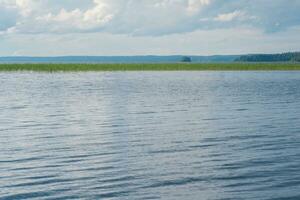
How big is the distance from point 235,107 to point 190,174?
71.8 feet

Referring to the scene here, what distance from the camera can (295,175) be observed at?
669 inches

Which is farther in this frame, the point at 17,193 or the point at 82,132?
the point at 82,132

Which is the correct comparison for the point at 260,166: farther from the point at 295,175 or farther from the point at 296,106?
the point at 296,106

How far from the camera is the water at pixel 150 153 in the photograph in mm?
15469

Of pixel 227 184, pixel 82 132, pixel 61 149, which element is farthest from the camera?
pixel 82 132

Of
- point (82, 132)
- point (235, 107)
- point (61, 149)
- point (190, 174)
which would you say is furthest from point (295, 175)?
point (235, 107)

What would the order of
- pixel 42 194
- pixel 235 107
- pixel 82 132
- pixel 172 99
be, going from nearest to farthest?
pixel 42 194 → pixel 82 132 → pixel 235 107 → pixel 172 99

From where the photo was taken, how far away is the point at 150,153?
20562mm

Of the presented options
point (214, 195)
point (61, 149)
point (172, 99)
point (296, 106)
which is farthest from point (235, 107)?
point (214, 195)

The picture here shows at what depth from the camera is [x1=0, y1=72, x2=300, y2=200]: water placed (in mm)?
15469

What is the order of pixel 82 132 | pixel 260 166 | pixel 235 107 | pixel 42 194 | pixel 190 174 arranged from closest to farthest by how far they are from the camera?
1. pixel 42 194
2. pixel 190 174
3. pixel 260 166
4. pixel 82 132
5. pixel 235 107

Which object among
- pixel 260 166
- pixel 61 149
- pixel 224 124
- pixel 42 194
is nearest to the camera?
pixel 42 194

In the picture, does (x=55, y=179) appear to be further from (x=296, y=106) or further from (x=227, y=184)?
(x=296, y=106)

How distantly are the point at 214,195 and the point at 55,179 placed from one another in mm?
4551
